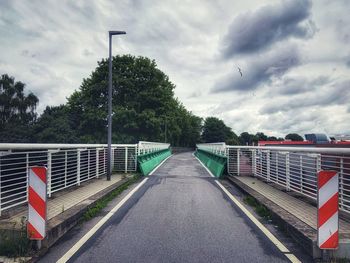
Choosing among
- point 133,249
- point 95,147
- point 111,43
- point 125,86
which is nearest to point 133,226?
point 133,249

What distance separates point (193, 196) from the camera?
10.2 metres

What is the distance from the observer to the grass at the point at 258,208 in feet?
24.7

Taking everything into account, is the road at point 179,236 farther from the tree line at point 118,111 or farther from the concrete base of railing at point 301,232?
the tree line at point 118,111

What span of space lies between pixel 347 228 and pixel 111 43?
1236cm

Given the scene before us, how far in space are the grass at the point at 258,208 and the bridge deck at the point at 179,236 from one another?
0.49 m

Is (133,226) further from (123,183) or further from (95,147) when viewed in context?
(95,147)

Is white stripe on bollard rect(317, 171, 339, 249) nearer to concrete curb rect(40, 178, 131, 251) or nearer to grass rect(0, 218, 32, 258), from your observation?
concrete curb rect(40, 178, 131, 251)

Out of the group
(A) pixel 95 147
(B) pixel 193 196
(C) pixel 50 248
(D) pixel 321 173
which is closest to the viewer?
(D) pixel 321 173

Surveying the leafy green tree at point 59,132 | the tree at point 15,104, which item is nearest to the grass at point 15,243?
the leafy green tree at point 59,132

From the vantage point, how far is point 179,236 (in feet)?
18.9

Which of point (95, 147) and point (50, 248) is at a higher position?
point (95, 147)

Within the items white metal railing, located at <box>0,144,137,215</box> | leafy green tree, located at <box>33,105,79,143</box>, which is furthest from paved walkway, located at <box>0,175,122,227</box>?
leafy green tree, located at <box>33,105,79,143</box>

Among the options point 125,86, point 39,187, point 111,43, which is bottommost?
point 39,187

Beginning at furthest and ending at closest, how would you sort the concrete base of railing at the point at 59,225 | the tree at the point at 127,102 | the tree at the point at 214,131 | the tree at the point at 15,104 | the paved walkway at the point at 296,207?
the tree at the point at 214,131, the tree at the point at 15,104, the tree at the point at 127,102, the paved walkway at the point at 296,207, the concrete base of railing at the point at 59,225
